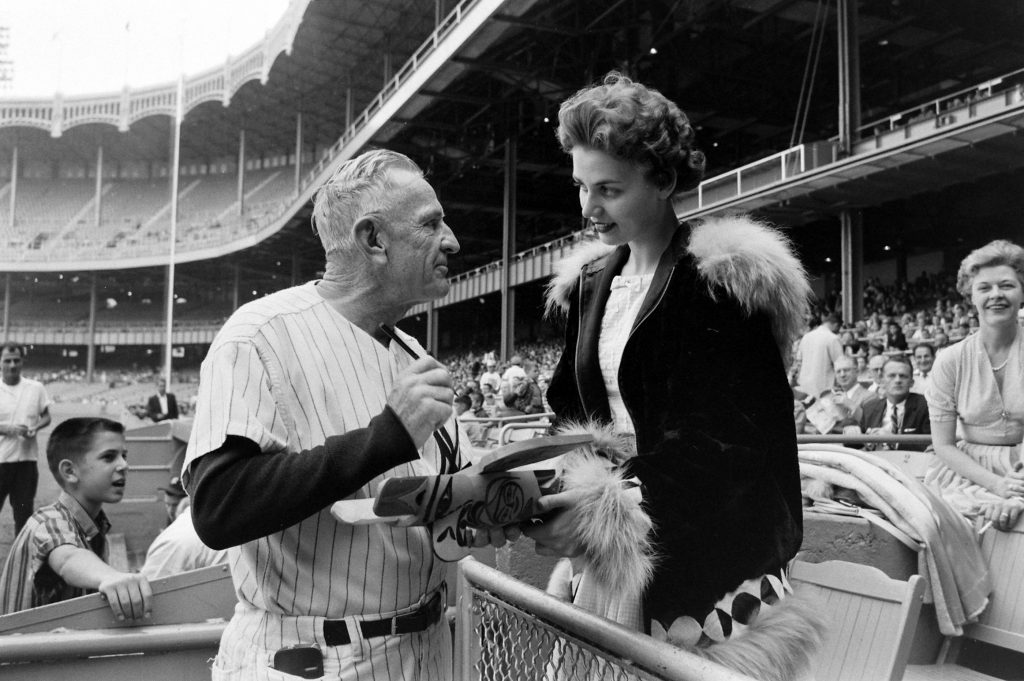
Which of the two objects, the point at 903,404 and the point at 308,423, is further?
the point at 903,404

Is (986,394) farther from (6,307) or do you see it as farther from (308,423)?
(6,307)

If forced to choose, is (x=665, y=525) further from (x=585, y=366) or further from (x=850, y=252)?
(x=850, y=252)

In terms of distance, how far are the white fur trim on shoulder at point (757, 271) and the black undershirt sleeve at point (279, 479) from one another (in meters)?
0.64

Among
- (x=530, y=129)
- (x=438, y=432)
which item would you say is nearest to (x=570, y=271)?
(x=438, y=432)

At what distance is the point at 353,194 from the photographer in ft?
4.67

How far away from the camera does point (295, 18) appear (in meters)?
32.1

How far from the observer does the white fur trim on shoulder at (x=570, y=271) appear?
6.08ft

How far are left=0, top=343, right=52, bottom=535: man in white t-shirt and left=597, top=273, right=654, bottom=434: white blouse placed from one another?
20.8 ft

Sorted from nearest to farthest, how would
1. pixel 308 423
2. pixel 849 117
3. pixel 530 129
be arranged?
1. pixel 308 423
2. pixel 849 117
3. pixel 530 129

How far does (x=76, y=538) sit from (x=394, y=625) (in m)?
1.86

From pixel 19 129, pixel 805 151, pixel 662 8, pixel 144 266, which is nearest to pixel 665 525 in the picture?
pixel 805 151

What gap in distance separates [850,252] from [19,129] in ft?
189

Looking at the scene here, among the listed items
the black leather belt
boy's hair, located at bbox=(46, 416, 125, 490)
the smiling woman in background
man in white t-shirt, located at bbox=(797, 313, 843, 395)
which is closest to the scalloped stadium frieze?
man in white t-shirt, located at bbox=(797, 313, 843, 395)

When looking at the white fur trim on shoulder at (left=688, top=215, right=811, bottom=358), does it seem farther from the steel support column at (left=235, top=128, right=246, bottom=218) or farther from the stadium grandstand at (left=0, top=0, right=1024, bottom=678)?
the steel support column at (left=235, top=128, right=246, bottom=218)
